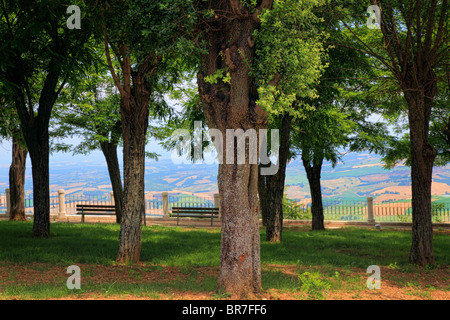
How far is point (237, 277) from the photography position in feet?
26.9

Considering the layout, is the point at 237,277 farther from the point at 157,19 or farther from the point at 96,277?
the point at 157,19

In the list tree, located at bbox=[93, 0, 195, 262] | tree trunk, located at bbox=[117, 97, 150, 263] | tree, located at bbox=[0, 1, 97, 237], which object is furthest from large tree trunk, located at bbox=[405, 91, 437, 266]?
tree, located at bbox=[0, 1, 97, 237]

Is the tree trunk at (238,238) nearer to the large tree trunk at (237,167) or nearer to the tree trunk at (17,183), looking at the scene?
the large tree trunk at (237,167)

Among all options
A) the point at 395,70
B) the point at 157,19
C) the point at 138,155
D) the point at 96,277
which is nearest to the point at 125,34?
the point at 157,19

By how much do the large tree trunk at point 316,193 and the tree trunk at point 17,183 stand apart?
14.5 metres

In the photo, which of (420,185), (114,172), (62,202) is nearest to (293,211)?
(114,172)

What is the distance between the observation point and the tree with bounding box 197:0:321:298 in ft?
26.7

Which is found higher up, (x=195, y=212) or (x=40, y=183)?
(x=40, y=183)

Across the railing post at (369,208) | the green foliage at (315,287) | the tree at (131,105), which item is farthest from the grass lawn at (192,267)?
the railing post at (369,208)

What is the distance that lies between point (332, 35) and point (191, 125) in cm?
770

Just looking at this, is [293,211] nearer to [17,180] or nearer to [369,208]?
[369,208]

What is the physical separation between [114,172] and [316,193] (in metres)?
10.0

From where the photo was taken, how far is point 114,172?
71.6 ft

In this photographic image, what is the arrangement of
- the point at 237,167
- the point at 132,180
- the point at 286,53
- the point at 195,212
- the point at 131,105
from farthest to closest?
the point at 195,212 < the point at 131,105 < the point at 132,180 < the point at 237,167 < the point at 286,53
